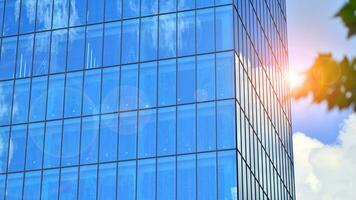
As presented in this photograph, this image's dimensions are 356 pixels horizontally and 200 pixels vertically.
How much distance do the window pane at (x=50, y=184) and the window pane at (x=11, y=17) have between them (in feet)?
32.8

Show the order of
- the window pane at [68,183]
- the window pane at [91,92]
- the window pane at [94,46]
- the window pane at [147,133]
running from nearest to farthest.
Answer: the window pane at [147,133] < the window pane at [68,183] < the window pane at [91,92] < the window pane at [94,46]

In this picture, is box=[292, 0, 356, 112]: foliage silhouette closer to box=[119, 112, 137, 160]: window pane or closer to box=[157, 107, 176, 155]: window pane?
box=[157, 107, 176, 155]: window pane

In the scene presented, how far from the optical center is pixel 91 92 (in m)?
46.7

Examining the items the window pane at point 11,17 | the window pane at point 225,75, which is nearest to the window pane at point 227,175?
the window pane at point 225,75

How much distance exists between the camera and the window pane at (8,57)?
49594mm

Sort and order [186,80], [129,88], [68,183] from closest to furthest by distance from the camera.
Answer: [186,80], [68,183], [129,88]

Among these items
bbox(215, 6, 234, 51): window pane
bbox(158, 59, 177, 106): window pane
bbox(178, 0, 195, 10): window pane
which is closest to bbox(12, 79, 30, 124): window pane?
bbox(158, 59, 177, 106): window pane

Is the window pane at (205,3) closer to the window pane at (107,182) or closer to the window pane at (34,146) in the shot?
the window pane at (107,182)

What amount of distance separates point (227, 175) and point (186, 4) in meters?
10.4

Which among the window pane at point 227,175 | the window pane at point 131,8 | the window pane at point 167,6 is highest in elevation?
the window pane at point 131,8

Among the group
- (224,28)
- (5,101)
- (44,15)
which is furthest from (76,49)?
(224,28)

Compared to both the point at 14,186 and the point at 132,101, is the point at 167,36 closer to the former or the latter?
the point at 132,101

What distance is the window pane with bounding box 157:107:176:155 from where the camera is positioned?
42.9 metres

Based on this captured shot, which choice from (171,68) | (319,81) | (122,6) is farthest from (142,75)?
(319,81)
